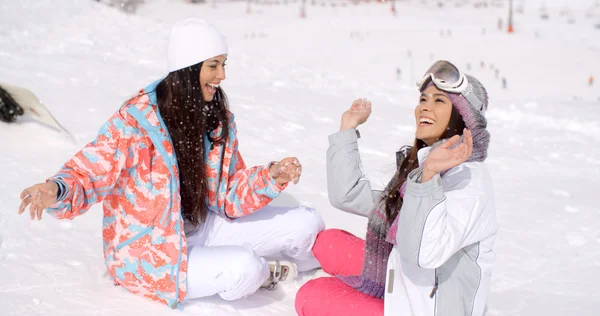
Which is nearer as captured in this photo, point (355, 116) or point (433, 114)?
point (433, 114)

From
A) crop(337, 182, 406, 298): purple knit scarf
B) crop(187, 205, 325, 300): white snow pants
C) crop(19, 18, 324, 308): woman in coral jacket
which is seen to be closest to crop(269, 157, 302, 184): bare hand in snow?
crop(19, 18, 324, 308): woman in coral jacket

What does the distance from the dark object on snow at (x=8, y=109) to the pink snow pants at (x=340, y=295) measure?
118 inches

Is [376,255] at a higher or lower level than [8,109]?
lower

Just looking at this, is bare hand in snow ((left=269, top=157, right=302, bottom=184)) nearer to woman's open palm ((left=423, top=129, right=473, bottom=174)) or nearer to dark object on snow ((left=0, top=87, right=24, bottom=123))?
woman's open palm ((left=423, top=129, right=473, bottom=174))

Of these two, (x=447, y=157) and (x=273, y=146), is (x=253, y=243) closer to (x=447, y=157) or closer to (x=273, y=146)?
(x=447, y=157)

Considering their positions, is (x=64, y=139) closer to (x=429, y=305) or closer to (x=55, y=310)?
(x=55, y=310)

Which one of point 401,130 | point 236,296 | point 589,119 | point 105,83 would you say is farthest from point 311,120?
point 236,296

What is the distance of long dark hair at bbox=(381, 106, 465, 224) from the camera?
7.38ft

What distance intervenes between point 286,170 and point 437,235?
947mm

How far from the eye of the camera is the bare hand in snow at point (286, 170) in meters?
2.70

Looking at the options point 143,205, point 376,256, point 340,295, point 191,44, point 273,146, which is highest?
point 191,44

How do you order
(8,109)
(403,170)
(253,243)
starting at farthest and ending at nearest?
(8,109), (253,243), (403,170)

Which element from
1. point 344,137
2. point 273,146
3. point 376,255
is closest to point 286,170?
point 344,137

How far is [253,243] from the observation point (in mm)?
2965
